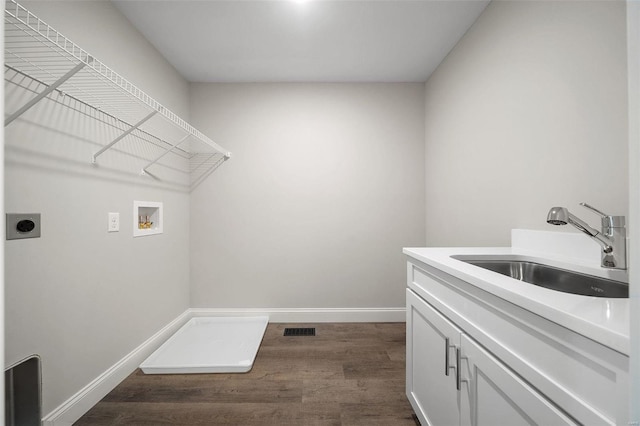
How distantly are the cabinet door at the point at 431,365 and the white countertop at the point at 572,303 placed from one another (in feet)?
0.88

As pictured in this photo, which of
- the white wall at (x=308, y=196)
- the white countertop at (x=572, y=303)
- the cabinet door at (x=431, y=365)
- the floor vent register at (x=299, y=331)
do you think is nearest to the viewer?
the white countertop at (x=572, y=303)

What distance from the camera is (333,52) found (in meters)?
2.27

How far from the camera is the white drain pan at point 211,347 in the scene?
1.89 meters

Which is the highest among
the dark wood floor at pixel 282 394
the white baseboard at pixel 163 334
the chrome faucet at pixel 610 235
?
the chrome faucet at pixel 610 235

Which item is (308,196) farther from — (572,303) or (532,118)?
(572,303)

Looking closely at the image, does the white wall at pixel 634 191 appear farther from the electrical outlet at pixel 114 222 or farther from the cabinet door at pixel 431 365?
the electrical outlet at pixel 114 222

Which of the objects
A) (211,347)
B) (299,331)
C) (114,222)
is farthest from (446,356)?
(114,222)

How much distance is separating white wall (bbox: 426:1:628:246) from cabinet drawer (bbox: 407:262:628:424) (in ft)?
2.37

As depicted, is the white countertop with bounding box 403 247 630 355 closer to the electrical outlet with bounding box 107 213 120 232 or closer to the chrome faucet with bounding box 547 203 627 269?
the chrome faucet with bounding box 547 203 627 269

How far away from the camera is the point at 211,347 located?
2.21 metres

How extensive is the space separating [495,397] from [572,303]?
395mm

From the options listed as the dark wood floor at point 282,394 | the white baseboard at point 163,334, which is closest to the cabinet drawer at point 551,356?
the dark wood floor at point 282,394

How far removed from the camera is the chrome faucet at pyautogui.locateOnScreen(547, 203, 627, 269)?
0.94 metres

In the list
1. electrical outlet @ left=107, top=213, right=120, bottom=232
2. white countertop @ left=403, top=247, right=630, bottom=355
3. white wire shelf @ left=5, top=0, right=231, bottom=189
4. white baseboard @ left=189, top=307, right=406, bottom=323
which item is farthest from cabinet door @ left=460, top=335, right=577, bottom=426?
electrical outlet @ left=107, top=213, right=120, bottom=232
